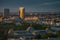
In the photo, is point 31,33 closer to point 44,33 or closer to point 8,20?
point 44,33

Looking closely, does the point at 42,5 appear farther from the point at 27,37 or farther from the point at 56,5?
the point at 27,37

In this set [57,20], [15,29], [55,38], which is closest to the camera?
[55,38]

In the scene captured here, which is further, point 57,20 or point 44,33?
point 57,20

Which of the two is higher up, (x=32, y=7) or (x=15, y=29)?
(x=32, y=7)

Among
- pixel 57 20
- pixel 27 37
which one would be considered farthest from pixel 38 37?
pixel 57 20

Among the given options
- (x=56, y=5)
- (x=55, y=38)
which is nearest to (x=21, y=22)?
(x=56, y=5)

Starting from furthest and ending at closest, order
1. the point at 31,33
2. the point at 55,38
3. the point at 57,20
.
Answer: the point at 57,20 < the point at 31,33 < the point at 55,38

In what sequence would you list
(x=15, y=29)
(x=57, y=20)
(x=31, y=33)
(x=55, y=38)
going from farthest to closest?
(x=57, y=20) < (x=15, y=29) < (x=31, y=33) < (x=55, y=38)

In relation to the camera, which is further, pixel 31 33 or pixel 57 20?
pixel 57 20

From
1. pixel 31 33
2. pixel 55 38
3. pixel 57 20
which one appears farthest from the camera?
pixel 57 20
